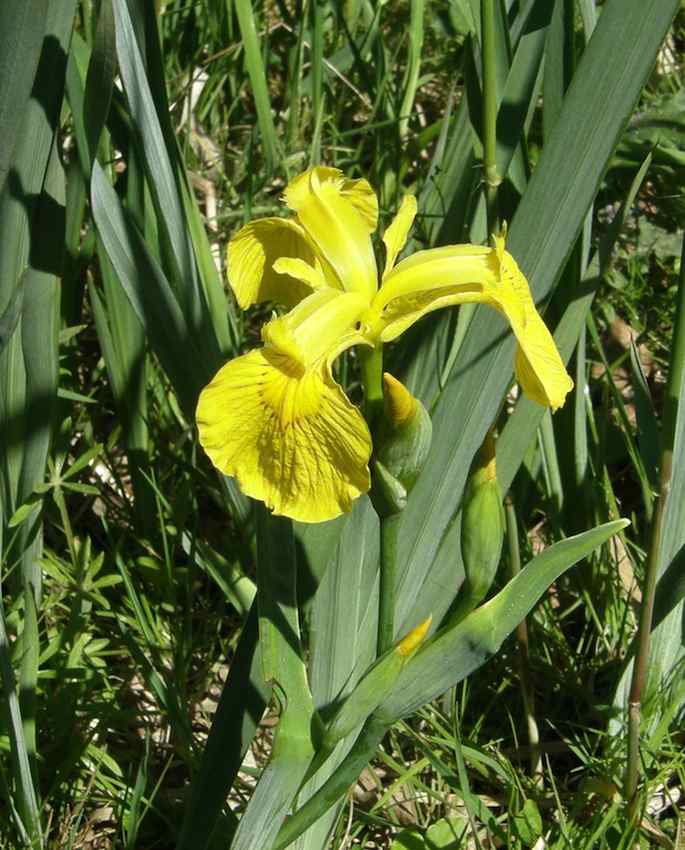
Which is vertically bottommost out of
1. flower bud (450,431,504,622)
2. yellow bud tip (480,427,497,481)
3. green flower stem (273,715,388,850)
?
green flower stem (273,715,388,850)

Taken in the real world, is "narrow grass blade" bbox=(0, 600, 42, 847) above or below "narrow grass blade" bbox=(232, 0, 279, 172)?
below

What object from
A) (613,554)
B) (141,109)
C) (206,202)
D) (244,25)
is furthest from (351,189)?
(206,202)

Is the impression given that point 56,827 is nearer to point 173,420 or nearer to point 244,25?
point 173,420

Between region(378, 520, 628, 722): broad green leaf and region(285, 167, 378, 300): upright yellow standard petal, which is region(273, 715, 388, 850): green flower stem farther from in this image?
region(285, 167, 378, 300): upright yellow standard petal

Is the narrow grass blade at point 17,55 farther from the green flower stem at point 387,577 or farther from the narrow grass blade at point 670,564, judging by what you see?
the narrow grass blade at point 670,564

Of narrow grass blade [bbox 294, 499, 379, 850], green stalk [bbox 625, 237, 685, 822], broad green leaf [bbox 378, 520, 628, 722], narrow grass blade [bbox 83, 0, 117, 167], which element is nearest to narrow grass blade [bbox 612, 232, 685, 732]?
green stalk [bbox 625, 237, 685, 822]

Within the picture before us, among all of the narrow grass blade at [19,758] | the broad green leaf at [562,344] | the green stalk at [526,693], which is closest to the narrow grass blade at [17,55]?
the narrow grass blade at [19,758]
